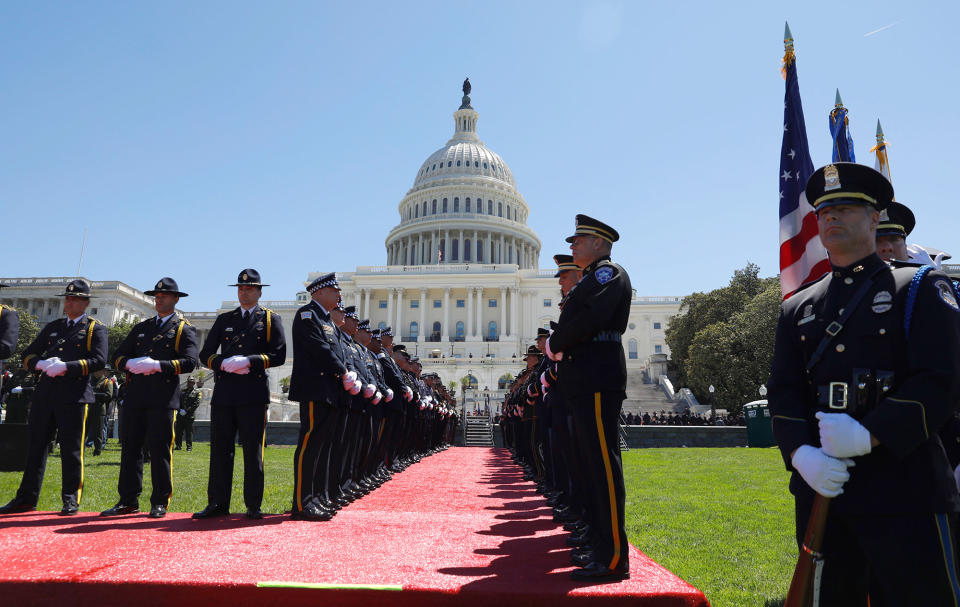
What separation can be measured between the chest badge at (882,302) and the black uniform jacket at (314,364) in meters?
4.97

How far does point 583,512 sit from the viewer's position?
5754 millimetres

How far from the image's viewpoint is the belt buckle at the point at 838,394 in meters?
2.63

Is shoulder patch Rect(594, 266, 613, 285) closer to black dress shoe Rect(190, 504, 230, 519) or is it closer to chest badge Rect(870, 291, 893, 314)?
chest badge Rect(870, 291, 893, 314)

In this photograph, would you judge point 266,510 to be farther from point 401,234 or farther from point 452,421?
point 401,234

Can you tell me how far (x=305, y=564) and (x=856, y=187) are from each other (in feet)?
11.9

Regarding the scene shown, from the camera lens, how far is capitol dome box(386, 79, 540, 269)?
95.5 meters

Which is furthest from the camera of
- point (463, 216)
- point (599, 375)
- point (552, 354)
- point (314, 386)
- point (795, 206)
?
point (463, 216)

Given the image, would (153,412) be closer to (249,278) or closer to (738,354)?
(249,278)

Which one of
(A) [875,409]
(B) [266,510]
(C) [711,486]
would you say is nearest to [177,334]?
(B) [266,510]

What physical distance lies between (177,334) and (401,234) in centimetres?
9359


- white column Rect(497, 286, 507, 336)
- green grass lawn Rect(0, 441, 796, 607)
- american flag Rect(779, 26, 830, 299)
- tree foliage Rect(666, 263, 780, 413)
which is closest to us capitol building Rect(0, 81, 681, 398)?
white column Rect(497, 286, 507, 336)

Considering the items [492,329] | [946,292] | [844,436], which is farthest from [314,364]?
[492,329]

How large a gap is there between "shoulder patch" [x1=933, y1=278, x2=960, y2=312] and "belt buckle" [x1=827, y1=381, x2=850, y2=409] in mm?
508

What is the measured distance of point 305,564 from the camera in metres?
3.78
